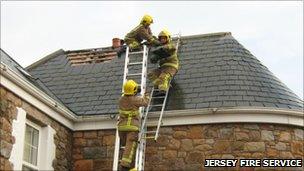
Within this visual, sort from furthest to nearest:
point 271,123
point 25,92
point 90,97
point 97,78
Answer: point 97,78
point 90,97
point 271,123
point 25,92

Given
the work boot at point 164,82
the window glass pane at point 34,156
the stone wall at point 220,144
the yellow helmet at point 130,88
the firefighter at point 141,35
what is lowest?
the window glass pane at point 34,156

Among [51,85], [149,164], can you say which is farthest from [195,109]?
[51,85]

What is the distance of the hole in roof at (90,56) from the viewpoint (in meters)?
14.5

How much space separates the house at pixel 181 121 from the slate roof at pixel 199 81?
22 mm

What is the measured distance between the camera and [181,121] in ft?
36.1

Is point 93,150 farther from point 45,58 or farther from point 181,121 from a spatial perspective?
point 45,58

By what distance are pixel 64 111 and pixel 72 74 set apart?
285cm

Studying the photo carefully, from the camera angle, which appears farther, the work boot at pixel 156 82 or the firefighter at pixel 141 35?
the firefighter at pixel 141 35

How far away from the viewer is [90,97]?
12.4 metres

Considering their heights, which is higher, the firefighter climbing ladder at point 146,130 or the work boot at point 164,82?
the work boot at point 164,82

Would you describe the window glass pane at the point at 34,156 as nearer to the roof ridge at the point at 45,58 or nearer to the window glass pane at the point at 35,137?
the window glass pane at the point at 35,137

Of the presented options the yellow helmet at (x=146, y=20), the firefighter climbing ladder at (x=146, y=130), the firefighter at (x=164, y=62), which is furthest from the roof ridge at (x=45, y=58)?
the firefighter climbing ladder at (x=146, y=130)

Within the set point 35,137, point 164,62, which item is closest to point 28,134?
point 35,137

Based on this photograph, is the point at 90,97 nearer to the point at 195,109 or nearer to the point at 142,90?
the point at 142,90
